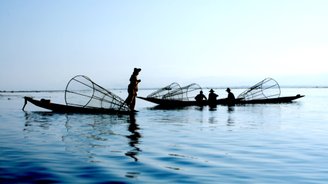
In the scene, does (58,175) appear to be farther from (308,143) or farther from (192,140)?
(308,143)

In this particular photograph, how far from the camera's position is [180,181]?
633 cm

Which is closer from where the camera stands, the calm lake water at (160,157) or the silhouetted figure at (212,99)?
the calm lake water at (160,157)

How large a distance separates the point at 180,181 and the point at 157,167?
4.02ft

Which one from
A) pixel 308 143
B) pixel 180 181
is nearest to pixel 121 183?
pixel 180 181

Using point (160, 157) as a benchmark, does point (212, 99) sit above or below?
above

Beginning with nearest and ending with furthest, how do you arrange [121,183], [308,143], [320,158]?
1. [121,183]
2. [320,158]
3. [308,143]

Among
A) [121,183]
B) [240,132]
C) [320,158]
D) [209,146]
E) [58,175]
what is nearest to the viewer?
[121,183]

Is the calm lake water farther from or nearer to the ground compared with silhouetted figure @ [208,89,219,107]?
nearer to the ground

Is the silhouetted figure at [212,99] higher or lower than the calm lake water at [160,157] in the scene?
higher

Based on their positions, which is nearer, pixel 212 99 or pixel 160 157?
pixel 160 157

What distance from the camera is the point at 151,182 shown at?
6.25 m

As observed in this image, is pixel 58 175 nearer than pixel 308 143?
Yes

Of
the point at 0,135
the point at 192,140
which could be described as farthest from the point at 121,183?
the point at 0,135

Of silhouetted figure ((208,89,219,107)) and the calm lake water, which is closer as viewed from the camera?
the calm lake water
